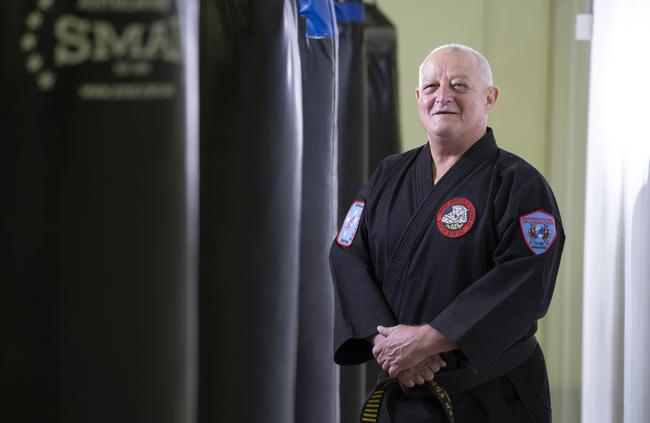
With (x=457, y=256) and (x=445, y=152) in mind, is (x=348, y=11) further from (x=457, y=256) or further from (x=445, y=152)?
(x=457, y=256)

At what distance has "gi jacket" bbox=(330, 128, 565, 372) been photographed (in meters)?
1.89

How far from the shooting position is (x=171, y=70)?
1.07m

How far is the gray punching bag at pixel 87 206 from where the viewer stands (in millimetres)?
993

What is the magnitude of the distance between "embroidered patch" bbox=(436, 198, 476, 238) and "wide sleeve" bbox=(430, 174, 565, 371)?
65 mm

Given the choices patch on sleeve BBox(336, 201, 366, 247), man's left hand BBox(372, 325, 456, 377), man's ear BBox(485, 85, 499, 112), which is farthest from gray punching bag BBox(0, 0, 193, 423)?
man's ear BBox(485, 85, 499, 112)

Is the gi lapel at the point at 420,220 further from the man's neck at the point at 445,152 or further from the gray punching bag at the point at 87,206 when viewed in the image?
the gray punching bag at the point at 87,206

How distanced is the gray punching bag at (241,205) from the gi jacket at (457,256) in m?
0.55

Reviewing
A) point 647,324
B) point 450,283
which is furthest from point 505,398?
point 647,324

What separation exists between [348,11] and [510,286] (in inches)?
50.9

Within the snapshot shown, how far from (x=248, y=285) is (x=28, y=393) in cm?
51

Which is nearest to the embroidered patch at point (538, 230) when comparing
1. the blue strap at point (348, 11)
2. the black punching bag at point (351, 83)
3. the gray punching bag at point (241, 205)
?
the gray punching bag at point (241, 205)

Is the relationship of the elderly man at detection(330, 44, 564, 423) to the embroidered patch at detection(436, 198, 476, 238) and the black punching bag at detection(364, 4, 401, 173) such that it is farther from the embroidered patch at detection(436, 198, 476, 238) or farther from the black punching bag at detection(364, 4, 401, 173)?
the black punching bag at detection(364, 4, 401, 173)

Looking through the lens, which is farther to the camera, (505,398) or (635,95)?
(635,95)

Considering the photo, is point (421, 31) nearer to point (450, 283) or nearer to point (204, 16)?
point (450, 283)
